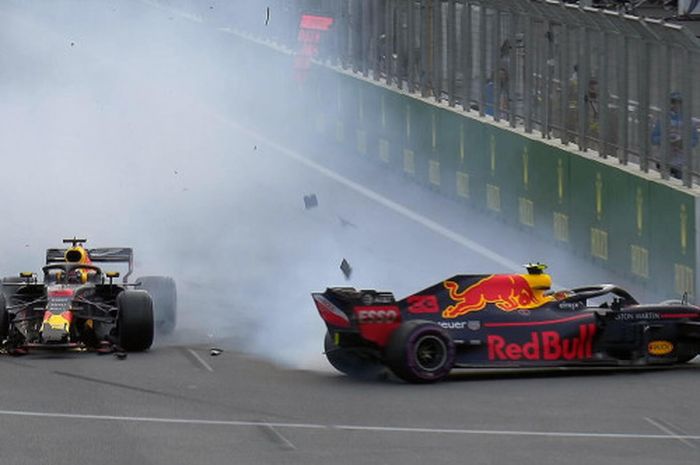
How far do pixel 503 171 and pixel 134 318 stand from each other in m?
11.1

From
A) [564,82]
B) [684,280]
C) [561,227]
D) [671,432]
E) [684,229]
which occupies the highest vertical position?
[564,82]

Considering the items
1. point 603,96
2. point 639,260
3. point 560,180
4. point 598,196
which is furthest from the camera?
point 560,180

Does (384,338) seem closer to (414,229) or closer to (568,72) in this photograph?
(568,72)

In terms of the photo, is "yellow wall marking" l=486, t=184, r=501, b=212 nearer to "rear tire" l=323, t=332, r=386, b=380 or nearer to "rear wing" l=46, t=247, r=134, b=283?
"rear wing" l=46, t=247, r=134, b=283

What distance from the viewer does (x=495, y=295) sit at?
20812mm

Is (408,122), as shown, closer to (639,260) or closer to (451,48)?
(451,48)

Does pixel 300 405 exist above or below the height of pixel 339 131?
above

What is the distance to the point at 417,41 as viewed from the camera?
38.3 metres

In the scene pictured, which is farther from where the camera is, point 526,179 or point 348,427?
point 526,179

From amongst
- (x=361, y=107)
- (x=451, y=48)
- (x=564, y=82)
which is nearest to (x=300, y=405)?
(x=564, y=82)

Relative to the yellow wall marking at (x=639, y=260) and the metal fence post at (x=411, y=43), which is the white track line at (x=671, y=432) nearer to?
the yellow wall marking at (x=639, y=260)

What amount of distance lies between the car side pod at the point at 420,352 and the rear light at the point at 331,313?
1.82 ft

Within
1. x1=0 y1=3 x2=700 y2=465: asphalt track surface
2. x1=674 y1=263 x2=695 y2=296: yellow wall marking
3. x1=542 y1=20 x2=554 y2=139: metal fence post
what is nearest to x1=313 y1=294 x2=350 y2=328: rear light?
x1=0 y1=3 x2=700 y2=465: asphalt track surface

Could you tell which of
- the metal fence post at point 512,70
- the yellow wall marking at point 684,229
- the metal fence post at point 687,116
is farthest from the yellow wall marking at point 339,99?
the yellow wall marking at point 684,229
